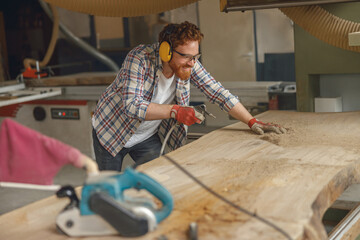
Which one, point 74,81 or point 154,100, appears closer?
point 154,100

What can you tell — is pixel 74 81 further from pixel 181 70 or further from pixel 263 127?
pixel 263 127

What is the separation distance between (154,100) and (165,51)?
1.14 feet

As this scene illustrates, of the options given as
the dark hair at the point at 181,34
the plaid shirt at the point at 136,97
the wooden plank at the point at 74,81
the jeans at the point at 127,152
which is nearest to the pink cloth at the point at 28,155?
the plaid shirt at the point at 136,97

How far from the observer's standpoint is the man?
2.19 metres

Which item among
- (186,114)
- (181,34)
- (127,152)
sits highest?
(181,34)

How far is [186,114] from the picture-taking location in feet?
7.13

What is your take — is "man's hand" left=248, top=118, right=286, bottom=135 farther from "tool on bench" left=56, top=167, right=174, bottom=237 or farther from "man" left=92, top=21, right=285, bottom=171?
"tool on bench" left=56, top=167, right=174, bottom=237

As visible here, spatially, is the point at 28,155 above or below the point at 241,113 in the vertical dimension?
above

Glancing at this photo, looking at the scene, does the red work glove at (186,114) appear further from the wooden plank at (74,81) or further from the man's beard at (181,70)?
the wooden plank at (74,81)

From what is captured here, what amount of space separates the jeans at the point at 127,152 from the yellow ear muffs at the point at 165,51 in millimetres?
594

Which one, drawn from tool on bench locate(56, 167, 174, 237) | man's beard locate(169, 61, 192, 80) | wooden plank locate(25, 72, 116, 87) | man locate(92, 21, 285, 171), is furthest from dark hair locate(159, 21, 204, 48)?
wooden plank locate(25, 72, 116, 87)

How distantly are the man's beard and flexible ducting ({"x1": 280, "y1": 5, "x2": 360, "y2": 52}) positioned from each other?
0.83 metres

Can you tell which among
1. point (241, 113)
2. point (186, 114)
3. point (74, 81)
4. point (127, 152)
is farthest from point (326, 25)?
point (74, 81)

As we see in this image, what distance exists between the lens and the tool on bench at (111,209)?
1.17m
